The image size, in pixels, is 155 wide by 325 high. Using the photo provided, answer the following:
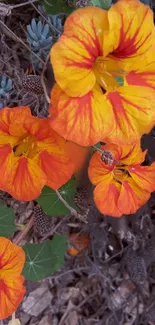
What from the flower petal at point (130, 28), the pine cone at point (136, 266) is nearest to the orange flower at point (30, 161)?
the flower petal at point (130, 28)

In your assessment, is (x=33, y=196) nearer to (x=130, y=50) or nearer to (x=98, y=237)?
(x=130, y=50)

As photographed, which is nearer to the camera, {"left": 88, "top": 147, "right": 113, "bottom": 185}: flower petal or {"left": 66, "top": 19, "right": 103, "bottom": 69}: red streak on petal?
{"left": 66, "top": 19, "right": 103, "bottom": 69}: red streak on petal

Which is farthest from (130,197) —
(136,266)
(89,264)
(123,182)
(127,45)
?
(89,264)

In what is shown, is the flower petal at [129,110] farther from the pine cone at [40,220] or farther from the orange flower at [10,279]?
the pine cone at [40,220]

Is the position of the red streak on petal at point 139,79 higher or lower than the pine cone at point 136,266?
higher

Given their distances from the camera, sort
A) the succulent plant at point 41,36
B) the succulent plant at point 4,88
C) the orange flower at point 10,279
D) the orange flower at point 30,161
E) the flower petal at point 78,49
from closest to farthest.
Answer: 1. the flower petal at point 78,49
2. the orange flower at point 30,161
3. the orange flower at point 10,279
4. the succulent plant at point 41,36
5. the succulent plant at point 4,88

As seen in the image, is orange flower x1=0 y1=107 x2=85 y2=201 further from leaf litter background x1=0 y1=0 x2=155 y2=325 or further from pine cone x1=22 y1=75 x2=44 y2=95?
leaf litter background x1=0 y1=0 x2=155 y2=325

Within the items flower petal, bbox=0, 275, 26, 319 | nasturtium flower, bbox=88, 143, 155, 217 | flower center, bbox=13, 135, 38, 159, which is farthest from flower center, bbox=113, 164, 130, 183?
flower petal, bbox=0, 275, 26, 319
